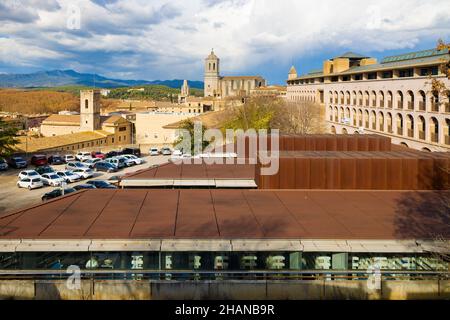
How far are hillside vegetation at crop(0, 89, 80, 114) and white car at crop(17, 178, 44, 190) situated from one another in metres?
137

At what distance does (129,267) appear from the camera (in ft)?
37.8

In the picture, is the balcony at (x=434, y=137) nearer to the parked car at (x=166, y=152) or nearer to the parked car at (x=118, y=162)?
the parked car at (x=118, y=162)

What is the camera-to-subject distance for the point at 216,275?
11.1 m

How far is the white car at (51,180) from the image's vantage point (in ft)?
111

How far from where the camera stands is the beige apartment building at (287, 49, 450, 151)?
133ft

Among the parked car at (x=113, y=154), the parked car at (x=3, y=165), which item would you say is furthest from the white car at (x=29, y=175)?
the parked car at (x=113, y=154)

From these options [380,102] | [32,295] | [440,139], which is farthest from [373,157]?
[380,102]

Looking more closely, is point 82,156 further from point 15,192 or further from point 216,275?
point 216,275

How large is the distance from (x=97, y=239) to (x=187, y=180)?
7854mm

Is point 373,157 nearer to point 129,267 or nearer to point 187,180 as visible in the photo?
point 187,180

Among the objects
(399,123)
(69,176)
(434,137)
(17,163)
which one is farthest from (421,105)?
(17,163)

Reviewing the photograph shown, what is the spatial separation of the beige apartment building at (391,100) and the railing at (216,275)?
60.7ft

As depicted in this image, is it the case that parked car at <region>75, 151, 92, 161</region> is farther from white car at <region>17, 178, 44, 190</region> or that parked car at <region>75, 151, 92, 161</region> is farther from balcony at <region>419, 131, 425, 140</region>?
balcony at <region>419, 131, 425, 140</region>

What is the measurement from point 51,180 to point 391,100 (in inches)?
1437
